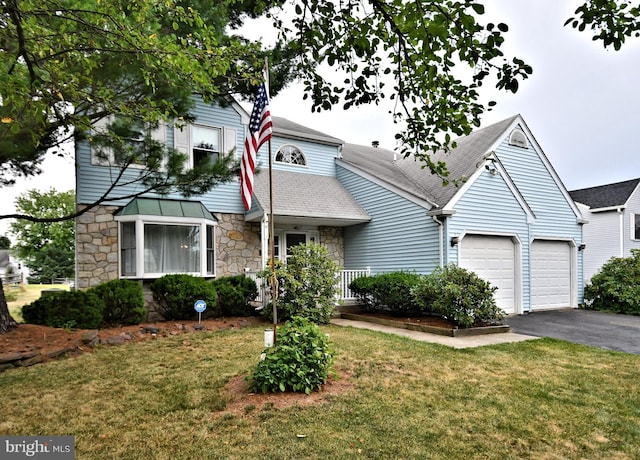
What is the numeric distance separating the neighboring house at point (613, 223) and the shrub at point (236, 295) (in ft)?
58.1

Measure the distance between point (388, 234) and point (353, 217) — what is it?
4.02ft

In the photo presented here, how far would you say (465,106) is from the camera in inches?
135

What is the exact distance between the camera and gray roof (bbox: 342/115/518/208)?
1088cm

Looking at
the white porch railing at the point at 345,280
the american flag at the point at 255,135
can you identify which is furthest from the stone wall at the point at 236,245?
the american flag at the point at 255,135

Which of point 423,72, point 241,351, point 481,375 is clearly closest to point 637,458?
point 481,375

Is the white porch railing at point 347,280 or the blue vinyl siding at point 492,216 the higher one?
the blue vinyl siding at point 492,216

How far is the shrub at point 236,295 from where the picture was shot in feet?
30.5

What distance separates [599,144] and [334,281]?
20560 millimetres

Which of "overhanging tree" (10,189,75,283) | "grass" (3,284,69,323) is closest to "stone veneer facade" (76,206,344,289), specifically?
"grass" (3,284,69,323)

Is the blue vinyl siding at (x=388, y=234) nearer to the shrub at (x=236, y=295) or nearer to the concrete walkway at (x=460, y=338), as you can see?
the concrete walkway at (x=460, y=338)

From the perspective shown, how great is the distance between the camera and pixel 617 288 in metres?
12.1

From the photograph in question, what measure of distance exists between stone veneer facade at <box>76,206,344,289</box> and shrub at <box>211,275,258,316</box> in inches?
55.0

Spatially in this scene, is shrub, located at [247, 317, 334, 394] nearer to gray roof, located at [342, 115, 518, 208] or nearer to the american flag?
the american flag

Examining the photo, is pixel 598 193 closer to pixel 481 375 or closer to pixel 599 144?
pixel 599 144
